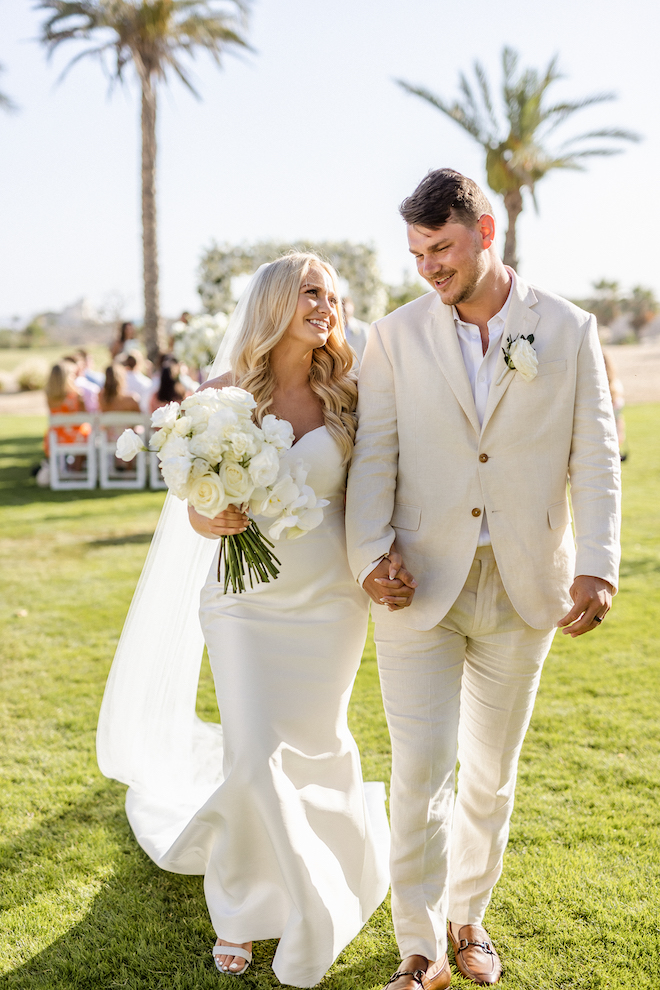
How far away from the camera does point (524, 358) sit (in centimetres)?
272

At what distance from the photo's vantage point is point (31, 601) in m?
7.66

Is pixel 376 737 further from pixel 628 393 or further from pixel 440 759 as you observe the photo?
pixel 628 393

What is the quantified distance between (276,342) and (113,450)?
35.6 feet

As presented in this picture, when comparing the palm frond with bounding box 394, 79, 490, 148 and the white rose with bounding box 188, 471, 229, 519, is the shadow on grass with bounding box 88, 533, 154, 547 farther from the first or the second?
the palm frond with bounding box 394, 79, 490, 148

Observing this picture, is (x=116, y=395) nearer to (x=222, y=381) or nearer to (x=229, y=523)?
(x=222, y=381)

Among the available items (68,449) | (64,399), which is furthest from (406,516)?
(64,399)

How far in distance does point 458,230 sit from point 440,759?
6.03 ft

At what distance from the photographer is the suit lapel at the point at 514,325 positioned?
2.82 metres

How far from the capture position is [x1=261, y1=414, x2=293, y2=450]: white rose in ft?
9.21

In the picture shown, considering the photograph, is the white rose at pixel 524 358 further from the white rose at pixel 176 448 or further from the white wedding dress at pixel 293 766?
the white rose at pixel 176 448

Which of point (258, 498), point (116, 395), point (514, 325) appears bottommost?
point (116, 395)

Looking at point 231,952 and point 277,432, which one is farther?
point 231,952

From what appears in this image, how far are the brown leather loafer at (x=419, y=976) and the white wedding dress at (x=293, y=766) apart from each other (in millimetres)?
256

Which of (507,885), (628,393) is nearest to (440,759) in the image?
(507,885)
